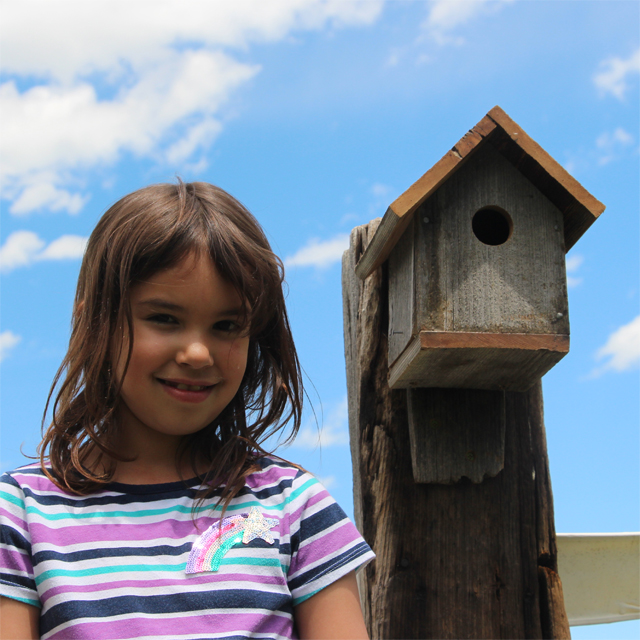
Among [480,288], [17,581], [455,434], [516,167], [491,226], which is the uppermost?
[516,167]

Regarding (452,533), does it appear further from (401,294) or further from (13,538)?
(13,538)

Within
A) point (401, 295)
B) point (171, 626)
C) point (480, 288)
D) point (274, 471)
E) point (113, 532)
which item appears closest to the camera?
point (171, 626)

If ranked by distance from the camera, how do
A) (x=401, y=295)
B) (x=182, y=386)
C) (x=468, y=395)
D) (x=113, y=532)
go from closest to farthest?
1. (x=113, y=532)
2. (x=182, y=386)
3. (x=401, y=295)
4. (x=468, y=395)

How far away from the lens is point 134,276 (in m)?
1.77

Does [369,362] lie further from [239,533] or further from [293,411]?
[239,533]

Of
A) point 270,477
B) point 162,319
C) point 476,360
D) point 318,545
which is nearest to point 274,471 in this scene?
point 270,477

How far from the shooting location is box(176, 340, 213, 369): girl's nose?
169cm

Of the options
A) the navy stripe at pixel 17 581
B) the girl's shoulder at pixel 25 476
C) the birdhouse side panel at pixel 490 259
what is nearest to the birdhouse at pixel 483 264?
the birdhouse side panel at pixel 490 259

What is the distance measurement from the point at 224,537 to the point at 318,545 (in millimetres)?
217

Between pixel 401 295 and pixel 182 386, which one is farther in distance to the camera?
pixel 401 295

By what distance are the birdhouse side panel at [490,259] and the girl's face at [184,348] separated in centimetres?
72

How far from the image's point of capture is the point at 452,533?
2.50 meters

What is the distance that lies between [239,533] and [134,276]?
0.65 metres

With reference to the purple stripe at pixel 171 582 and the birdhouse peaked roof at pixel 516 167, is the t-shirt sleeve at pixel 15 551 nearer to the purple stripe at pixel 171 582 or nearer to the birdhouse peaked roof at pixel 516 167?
the purple stripe at pixel 171 582
